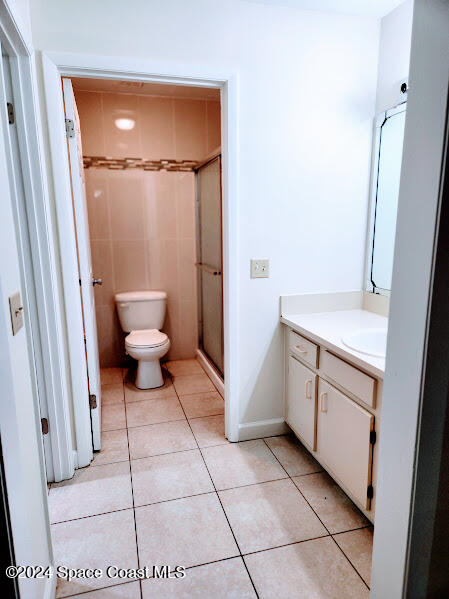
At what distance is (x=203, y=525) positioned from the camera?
65.9 inches

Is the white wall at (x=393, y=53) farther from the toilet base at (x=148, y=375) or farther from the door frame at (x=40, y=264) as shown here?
the toilet base at (x=148, y=375)

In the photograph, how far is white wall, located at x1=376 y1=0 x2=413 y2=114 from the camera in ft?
6.34

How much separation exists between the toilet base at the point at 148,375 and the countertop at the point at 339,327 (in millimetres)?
1360

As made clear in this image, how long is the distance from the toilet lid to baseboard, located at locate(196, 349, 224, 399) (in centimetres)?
50

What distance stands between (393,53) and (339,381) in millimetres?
1750

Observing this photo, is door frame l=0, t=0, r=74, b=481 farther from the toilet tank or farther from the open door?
the toilet tank

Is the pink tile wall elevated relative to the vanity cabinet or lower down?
elevated

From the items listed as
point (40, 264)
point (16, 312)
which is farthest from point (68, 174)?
point (16, 312)

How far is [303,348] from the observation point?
2041 mm

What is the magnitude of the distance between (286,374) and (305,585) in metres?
1.09

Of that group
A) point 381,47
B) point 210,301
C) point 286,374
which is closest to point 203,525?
point 286,374

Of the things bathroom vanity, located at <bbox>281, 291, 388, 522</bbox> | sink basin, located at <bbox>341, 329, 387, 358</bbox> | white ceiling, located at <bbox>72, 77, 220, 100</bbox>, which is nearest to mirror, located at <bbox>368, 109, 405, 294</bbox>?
bathroom vanity, located at <bbox>281, 291, 388, 522</bbox>

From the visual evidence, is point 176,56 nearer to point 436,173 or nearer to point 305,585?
point 436,173

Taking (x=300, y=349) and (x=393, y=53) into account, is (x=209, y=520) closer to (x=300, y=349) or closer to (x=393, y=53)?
(x=300, y=349)
